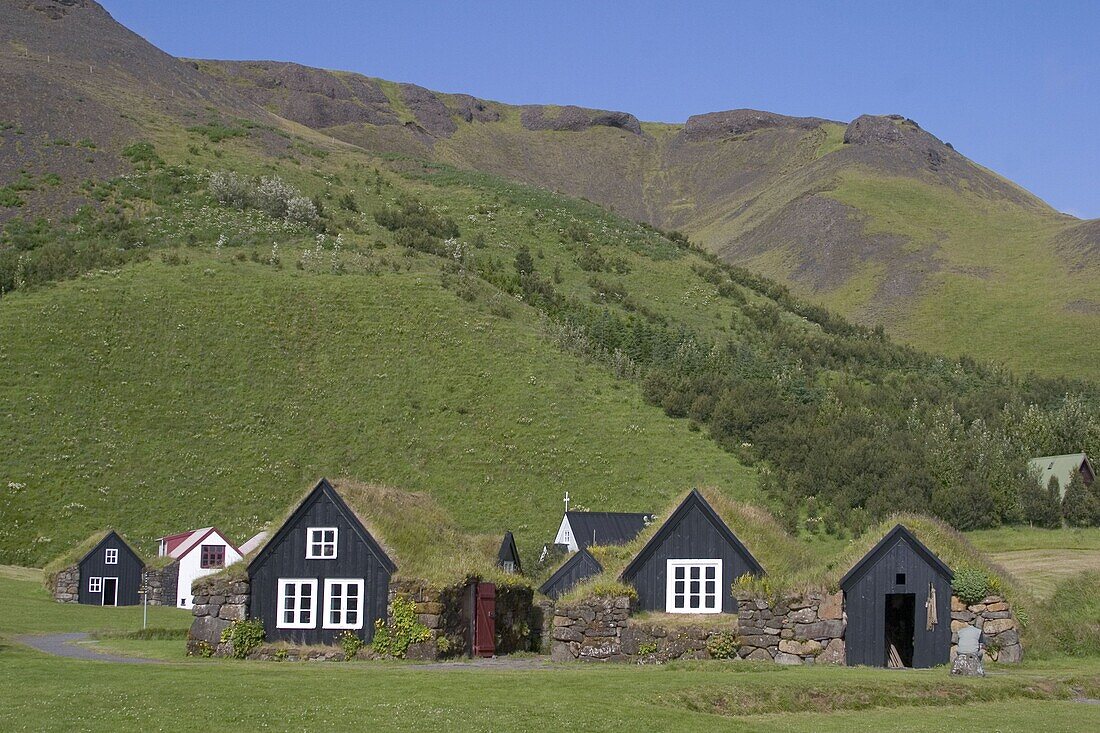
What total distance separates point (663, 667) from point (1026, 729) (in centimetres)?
982

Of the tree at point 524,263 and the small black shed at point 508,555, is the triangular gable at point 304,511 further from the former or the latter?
the tree at point 524,263

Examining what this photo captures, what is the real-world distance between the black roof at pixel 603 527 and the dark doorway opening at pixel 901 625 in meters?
21.2

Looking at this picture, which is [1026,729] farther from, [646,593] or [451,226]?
[451,226]

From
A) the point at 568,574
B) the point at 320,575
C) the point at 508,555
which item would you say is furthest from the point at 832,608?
the point at 508,555

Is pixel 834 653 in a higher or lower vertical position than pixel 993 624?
lower

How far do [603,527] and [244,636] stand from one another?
81.4 ft

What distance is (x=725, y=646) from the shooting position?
28109 millimetres

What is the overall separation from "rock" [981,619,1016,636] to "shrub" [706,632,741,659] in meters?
5.62

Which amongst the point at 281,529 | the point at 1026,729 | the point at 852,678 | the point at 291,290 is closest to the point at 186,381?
the point at 291,290

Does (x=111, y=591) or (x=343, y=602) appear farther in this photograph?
(x=111, y=591)

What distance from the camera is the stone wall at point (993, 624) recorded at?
27.3 meters

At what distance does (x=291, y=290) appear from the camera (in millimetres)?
88125

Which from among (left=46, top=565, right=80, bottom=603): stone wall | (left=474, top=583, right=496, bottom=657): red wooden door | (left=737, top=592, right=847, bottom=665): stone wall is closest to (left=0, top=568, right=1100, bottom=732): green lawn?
(left=737, top=592, right=847, bottom=665): stone wall

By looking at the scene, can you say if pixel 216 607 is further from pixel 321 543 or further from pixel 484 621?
pixel 484 621
